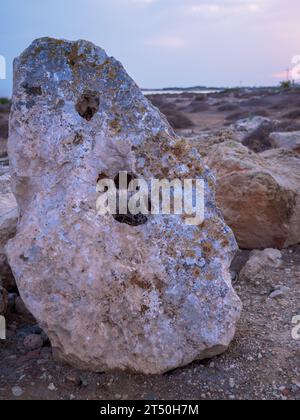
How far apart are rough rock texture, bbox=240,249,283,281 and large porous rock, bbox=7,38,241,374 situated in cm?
140

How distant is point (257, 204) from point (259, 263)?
68 cm

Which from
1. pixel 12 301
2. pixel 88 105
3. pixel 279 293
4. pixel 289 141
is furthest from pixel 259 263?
pixel 289 141

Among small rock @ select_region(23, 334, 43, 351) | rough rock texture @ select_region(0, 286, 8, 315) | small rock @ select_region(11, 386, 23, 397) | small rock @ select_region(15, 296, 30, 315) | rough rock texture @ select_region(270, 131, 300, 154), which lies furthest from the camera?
rough rock texture @ select_region(270, 131, 300, 154)

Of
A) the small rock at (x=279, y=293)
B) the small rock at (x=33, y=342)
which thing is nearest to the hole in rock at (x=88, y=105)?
the small rock at (x=33, y=342)

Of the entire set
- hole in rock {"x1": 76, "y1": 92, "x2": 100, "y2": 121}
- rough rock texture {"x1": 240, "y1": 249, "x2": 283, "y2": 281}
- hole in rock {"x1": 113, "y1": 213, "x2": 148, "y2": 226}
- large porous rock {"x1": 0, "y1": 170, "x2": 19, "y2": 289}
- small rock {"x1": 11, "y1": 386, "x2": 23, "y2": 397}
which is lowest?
small rock {"x1": 11, "y1": 386, "x2": 23, "y2": 397}

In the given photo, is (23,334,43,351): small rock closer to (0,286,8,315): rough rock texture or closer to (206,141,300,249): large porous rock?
(0,286,8,315): rough rock texture

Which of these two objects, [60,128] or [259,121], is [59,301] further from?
[259,121]

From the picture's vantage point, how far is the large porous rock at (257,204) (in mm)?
5121

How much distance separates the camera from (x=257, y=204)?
5125mm

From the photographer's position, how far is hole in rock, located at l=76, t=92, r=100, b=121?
325cm

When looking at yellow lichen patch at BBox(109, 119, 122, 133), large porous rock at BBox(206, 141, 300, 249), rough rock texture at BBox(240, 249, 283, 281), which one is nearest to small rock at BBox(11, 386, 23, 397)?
yellow lichen patch at BBox(109, 119, 122, 133)

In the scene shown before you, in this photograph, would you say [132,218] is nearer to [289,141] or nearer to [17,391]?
[17,391]

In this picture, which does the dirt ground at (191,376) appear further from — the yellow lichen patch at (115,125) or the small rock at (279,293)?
the yellow lichen patch at (115,125)

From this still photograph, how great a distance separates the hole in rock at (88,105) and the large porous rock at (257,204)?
2323mm
